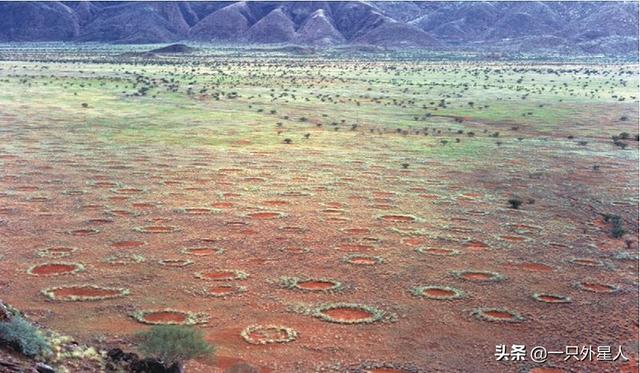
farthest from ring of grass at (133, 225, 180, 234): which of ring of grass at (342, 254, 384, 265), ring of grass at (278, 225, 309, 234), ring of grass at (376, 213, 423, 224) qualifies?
ring of grass at (376, 213, 423, 224)

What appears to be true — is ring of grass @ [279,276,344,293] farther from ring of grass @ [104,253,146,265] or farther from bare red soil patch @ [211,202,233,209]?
bare red soil patch @ [211,202,233,209]

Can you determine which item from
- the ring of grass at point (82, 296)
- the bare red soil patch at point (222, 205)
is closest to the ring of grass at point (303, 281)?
the ring of grass at point (82, 296)

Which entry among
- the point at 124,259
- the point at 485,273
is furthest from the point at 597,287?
the point at 124,259

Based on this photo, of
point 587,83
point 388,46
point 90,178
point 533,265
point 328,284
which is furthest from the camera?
point 388,46

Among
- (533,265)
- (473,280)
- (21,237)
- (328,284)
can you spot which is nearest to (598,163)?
(533,265)

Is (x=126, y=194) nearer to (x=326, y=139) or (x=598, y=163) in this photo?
(x=326, y=139)
